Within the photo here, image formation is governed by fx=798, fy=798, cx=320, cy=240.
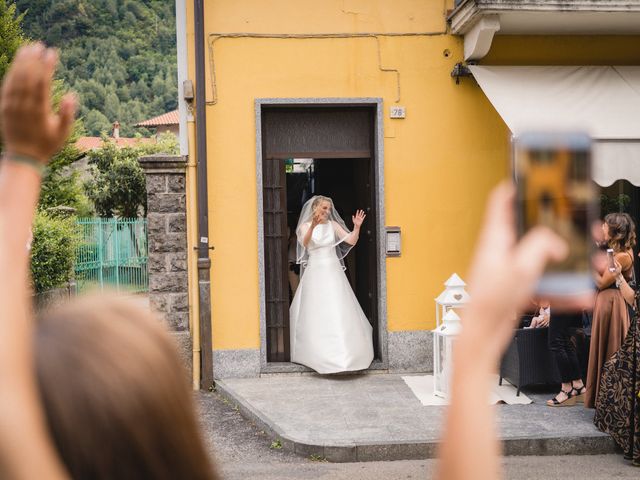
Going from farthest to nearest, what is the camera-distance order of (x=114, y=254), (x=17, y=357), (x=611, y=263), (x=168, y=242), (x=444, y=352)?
1. (x=114, y=254)
2. (x=168, y=242)
3. (x=444, y=352)
4. (x=611, y=263)
5. (x=17, y=357)

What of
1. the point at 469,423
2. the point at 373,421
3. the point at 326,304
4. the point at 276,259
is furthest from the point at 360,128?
the point at 469,423

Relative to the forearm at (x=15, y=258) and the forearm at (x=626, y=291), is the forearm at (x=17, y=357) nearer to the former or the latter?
the forearm at (x=15, y=258)

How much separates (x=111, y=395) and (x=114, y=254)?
69.8ft

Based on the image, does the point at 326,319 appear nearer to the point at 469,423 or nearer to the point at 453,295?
the point at 453,295

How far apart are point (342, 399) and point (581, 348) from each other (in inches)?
97.3

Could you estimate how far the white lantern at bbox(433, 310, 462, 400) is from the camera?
788 centimetres

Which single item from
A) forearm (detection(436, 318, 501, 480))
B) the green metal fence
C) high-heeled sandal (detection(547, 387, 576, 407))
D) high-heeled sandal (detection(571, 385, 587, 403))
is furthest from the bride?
the green metal fence

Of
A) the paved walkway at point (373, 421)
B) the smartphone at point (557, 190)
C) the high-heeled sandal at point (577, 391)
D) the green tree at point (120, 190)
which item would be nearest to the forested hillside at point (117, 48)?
the green tree at point (120, 190)

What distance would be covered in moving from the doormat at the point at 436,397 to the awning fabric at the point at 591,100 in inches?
92.5

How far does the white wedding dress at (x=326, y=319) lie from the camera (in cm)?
914

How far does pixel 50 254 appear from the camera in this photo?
11.3 meters

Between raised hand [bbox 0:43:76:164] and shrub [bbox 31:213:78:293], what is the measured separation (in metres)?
10.0

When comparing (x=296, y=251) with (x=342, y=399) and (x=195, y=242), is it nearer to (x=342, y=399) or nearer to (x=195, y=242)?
(x=195, y=242)

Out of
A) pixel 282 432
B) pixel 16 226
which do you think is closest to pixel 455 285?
pixel 282 432
